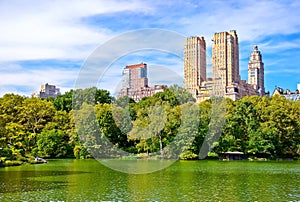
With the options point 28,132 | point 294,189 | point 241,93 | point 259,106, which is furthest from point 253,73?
point 294,189

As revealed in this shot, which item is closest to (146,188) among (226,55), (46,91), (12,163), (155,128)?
(12,163)

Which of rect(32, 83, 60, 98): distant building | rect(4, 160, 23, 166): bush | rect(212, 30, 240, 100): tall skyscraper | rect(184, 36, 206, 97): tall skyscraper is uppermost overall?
rect(212, 30, 240, 100): tall skyscraper

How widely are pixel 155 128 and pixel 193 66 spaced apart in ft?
39.0

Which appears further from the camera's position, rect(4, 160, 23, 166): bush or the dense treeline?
the dense treeline

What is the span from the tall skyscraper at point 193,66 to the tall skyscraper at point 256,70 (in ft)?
253

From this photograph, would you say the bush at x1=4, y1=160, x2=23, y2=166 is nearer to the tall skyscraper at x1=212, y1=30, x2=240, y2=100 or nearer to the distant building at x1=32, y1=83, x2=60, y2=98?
the distant building at x1=32, y1=83, x2=60, y2=98

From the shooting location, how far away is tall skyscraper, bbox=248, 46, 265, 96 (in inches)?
4833

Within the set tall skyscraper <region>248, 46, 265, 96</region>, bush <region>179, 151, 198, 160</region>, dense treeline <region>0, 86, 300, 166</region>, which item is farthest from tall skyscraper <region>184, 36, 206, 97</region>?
tall skyscraper <region>248, 46, 265, 96</region>

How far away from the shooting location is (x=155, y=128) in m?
34.5

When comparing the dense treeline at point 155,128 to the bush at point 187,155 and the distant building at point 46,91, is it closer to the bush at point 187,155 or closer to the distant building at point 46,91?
the bush at point 187,155

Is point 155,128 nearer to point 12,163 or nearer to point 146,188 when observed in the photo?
point 12,163

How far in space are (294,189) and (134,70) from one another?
1280cm

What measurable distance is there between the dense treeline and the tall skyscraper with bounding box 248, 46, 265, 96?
3348 inches

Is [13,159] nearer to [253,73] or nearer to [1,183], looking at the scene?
[1,183]
